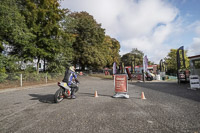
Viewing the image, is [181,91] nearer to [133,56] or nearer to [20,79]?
[20,79]

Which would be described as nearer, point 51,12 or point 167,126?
point 167,126

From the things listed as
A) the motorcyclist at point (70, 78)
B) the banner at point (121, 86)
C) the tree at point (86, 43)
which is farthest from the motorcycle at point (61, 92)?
the tree at point (86, 43)

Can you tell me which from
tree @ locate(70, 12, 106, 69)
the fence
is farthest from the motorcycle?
tree @ locate(70, 12, 106, 69)

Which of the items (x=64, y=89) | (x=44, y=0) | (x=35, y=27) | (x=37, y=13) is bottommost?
(x=64, y=89)

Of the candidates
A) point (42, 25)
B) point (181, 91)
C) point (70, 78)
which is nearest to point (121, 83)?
point (70, 78)

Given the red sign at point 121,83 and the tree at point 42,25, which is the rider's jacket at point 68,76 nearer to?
the red sign at point 121,83

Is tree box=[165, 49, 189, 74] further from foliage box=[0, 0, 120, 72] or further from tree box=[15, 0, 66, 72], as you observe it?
tree box=[15, 0, 66, 72]

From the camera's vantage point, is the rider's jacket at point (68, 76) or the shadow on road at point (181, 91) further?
the shadow on road at point (181, 91)

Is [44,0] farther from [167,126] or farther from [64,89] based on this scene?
[167,126]

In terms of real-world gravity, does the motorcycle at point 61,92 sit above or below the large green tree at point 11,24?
below

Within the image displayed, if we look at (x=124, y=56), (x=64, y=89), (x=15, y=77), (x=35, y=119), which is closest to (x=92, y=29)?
(x=15, y=77)

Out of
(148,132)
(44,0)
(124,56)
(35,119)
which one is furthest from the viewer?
(124,56)

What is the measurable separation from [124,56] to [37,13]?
7294 centimetres

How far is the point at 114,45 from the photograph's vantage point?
4906 cm
